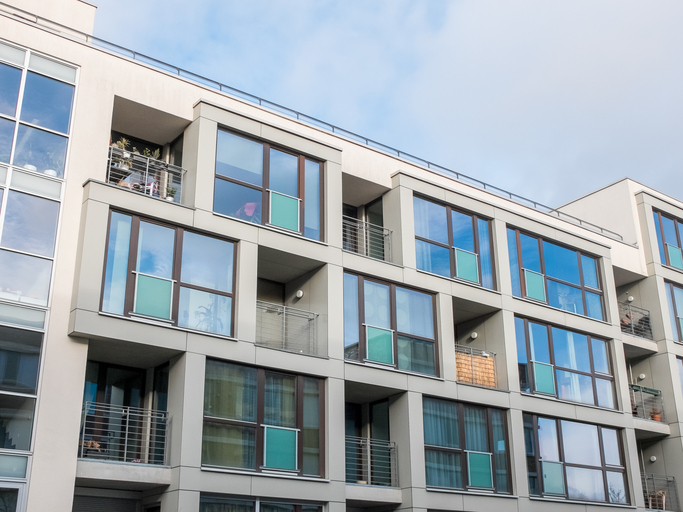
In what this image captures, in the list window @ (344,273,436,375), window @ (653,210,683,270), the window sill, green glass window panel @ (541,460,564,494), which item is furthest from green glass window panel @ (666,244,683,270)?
the window sill

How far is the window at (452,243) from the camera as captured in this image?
840 inches

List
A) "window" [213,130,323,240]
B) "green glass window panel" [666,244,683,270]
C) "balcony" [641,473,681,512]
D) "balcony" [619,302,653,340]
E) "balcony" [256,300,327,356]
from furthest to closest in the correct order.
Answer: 1. "green glass window panel" [666,244,683,270]
2. "balcony" [619,302,653,340]
3. "balcony" [641,473,681,512]
4. "balcony" [256,300,327,356]
5. "window" [213,130,323,240]

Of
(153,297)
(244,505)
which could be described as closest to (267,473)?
(244,505)

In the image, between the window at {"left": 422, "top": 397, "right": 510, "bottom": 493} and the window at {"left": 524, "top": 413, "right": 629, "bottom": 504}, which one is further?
the window at {"left": 524, "top": 413, "right": 629, "bottom": 504}

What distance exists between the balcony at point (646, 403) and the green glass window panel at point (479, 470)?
7593 mm

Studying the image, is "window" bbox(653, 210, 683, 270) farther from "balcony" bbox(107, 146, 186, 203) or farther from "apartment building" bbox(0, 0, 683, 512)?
"balcony" bbox(107, 146, 186, 203)

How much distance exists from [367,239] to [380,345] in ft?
11.2

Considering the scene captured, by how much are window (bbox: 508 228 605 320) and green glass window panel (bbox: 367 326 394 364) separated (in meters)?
4.88

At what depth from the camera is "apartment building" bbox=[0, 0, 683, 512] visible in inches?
603

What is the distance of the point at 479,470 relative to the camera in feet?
65.0

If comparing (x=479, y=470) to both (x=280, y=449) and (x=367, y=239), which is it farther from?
(x=367, y=239)

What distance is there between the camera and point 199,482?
50.7 feet

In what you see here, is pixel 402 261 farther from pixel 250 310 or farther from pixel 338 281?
pixel 250 310

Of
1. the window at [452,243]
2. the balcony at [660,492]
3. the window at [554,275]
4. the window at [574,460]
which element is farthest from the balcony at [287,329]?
the balcony at [660,492]
